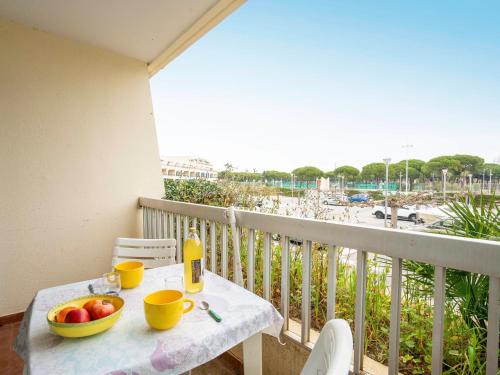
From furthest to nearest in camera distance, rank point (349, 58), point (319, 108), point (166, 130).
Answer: point (166, 130)
point (319, 108)
point (349, 58)

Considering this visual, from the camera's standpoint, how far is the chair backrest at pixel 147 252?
1783 millimetres

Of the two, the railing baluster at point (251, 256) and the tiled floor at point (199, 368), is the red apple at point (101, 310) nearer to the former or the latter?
the railing baluster at point (251, 256)

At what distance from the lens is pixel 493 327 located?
93cm

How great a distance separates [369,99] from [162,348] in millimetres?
2340

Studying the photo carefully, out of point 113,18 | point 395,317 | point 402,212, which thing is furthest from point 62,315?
point 113,18

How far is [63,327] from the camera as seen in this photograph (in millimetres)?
809

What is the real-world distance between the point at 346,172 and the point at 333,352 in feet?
4.88

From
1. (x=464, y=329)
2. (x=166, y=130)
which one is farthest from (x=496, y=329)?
(x=166, y=130)

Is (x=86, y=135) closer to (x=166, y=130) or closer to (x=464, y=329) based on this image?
(x=166, y=130)

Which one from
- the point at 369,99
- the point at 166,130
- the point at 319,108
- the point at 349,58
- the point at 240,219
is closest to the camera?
the point at 240,219

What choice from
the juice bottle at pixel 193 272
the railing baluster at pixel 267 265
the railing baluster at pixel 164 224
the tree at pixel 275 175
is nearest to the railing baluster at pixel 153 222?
the railing baluster at pixel 164 224

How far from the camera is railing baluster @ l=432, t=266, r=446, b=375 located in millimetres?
1027

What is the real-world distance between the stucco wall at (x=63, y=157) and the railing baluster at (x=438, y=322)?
2957 mm

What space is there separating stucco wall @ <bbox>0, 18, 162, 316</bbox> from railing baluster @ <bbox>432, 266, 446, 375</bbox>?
2957 millimetres
